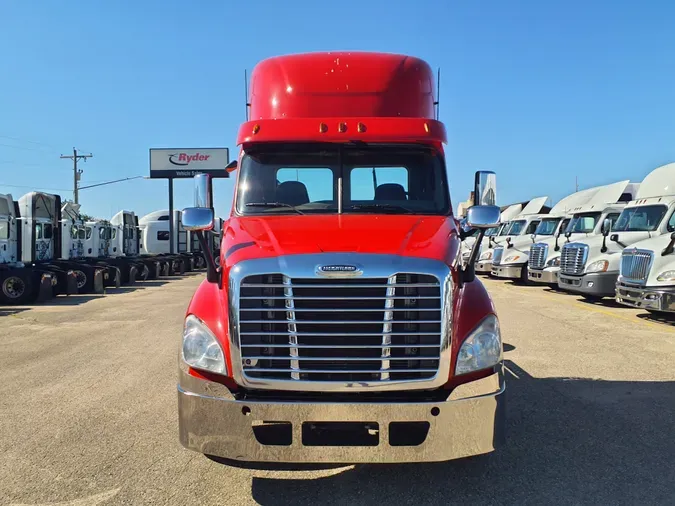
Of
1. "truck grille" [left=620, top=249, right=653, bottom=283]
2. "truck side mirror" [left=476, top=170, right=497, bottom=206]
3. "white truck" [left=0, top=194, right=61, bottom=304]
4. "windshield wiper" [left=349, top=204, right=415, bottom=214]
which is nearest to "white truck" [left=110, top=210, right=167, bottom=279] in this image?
"white truck" [left=0, top=194, right=61, bottom=304]

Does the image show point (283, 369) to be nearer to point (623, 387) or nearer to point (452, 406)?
point (452, 406)

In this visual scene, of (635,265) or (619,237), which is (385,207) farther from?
(619,237)

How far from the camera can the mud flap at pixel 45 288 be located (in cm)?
1598

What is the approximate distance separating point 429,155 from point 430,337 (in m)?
1.93

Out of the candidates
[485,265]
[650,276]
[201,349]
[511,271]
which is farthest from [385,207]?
[485,265]

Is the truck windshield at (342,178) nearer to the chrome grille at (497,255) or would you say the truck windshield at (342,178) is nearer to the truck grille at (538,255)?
the truck grille at (538,255)

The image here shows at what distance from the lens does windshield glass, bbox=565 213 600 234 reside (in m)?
16.6

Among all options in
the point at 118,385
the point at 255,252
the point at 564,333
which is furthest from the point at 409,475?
the point at 564,333

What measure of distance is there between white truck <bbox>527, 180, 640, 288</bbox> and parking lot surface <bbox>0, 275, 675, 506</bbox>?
7566mm

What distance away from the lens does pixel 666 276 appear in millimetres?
9867

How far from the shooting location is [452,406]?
3225mm

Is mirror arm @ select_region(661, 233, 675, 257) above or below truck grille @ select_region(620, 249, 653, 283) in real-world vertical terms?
above

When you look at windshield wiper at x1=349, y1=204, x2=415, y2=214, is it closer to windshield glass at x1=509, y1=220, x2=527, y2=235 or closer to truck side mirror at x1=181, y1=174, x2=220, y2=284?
truck side mirror at x1=181, y1=174, x2=220, y2=284

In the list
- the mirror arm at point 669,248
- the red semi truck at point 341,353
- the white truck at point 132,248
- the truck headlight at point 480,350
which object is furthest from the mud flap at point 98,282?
the truck headlight at point 480,350
